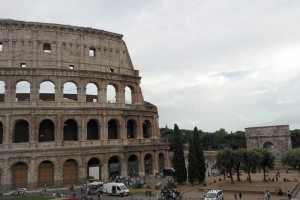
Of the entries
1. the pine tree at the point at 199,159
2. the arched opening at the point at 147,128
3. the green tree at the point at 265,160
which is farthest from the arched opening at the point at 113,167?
the green tree at the point at 265,160

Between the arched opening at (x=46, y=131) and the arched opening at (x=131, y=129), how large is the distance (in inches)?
447

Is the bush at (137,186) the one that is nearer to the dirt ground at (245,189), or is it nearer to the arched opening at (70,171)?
the dirt ground at (245,189)

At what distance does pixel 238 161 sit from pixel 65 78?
23743 mm

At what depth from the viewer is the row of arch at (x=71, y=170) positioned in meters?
37.2

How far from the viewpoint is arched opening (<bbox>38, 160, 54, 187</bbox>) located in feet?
124

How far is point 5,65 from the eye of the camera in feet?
128

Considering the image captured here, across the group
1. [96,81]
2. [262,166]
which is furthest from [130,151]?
[262,166]

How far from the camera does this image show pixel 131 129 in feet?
156

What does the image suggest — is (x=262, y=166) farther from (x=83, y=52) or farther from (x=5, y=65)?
(x=5, y=65)

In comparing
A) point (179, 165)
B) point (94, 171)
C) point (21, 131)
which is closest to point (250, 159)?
point (179, 165)

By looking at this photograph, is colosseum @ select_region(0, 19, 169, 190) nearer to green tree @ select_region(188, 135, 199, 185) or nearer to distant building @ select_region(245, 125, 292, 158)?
green tree @ select_region(188, 135, 199, 185)


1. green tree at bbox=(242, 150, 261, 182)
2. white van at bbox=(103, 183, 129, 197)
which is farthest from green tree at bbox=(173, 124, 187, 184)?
white van at bbox=(103, 183, 129, 197)

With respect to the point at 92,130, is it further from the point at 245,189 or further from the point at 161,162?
the point at 245,189

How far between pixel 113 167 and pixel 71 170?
18.5 feet
